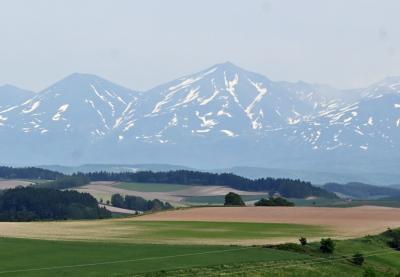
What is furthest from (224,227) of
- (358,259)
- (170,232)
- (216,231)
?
(358,259)

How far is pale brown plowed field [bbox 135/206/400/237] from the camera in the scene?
110 metres

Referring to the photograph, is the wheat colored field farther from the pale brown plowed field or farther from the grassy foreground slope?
the grassy foreground slope

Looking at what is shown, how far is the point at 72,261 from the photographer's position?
237 feet

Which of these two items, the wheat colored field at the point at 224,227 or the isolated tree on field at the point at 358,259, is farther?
the wheat colored field at the point at 224,227

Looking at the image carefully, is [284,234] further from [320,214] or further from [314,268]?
[320,214]

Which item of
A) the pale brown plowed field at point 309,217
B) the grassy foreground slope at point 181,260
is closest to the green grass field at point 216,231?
the pale brown plowed field at point 309,217

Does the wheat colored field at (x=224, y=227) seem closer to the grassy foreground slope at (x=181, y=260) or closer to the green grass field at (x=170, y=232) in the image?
the green grass field at (x=170, y=232)

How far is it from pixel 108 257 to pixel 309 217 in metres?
57.7

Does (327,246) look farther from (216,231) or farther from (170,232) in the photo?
(170,232)

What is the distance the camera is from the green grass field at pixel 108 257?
6696cm

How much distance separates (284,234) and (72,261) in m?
34.7

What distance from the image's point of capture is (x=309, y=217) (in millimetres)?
127938

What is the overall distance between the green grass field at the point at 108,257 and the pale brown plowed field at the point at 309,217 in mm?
22430

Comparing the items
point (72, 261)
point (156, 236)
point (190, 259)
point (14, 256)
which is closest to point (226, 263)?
point (190, 259)
